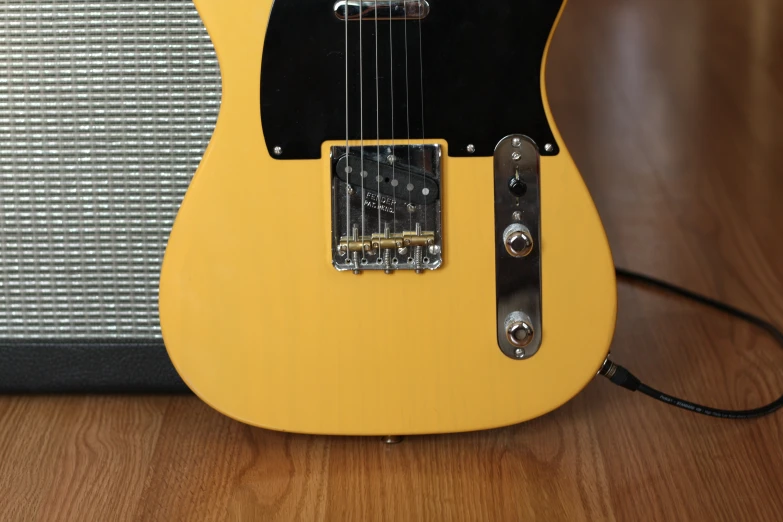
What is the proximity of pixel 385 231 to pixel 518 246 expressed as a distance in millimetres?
133

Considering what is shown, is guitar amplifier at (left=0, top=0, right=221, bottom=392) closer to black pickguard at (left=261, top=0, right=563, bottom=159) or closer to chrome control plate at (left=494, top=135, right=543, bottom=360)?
black pickguard at (left=261, top=0, right=563, bottom=159)

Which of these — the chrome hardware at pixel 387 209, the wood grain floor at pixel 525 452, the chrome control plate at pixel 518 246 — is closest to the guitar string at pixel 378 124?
the chrome hardware at pixel 387 209

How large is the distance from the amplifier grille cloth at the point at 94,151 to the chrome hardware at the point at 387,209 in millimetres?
206

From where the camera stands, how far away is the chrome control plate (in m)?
0.93

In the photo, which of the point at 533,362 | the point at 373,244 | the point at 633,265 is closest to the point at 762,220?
the point at 633,265

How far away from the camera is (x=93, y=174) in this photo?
3.48ft

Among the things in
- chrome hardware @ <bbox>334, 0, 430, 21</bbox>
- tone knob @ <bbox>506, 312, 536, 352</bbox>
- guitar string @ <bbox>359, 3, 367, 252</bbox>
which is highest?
chrome hardware @ <bbox>334, 0, 430, 21</bbox>

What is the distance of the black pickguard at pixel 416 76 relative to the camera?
905 millimetres

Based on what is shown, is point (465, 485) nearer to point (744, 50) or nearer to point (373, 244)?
point (373, 244)

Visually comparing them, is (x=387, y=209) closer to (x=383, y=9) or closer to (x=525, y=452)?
(x=383, y=9)

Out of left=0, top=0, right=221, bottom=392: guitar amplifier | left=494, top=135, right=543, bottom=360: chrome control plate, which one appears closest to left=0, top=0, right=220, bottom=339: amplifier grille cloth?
left=0, top=0, right=221, bottom=392: guitar amplifier

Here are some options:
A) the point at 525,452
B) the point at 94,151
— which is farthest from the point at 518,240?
the point at 94,151

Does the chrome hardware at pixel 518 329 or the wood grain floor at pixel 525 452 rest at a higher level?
the chrome hardware at pixel 518 329

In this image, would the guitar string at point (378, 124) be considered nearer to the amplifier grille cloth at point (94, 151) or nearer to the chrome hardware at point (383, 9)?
the chrome hardware at point (383, 9)
